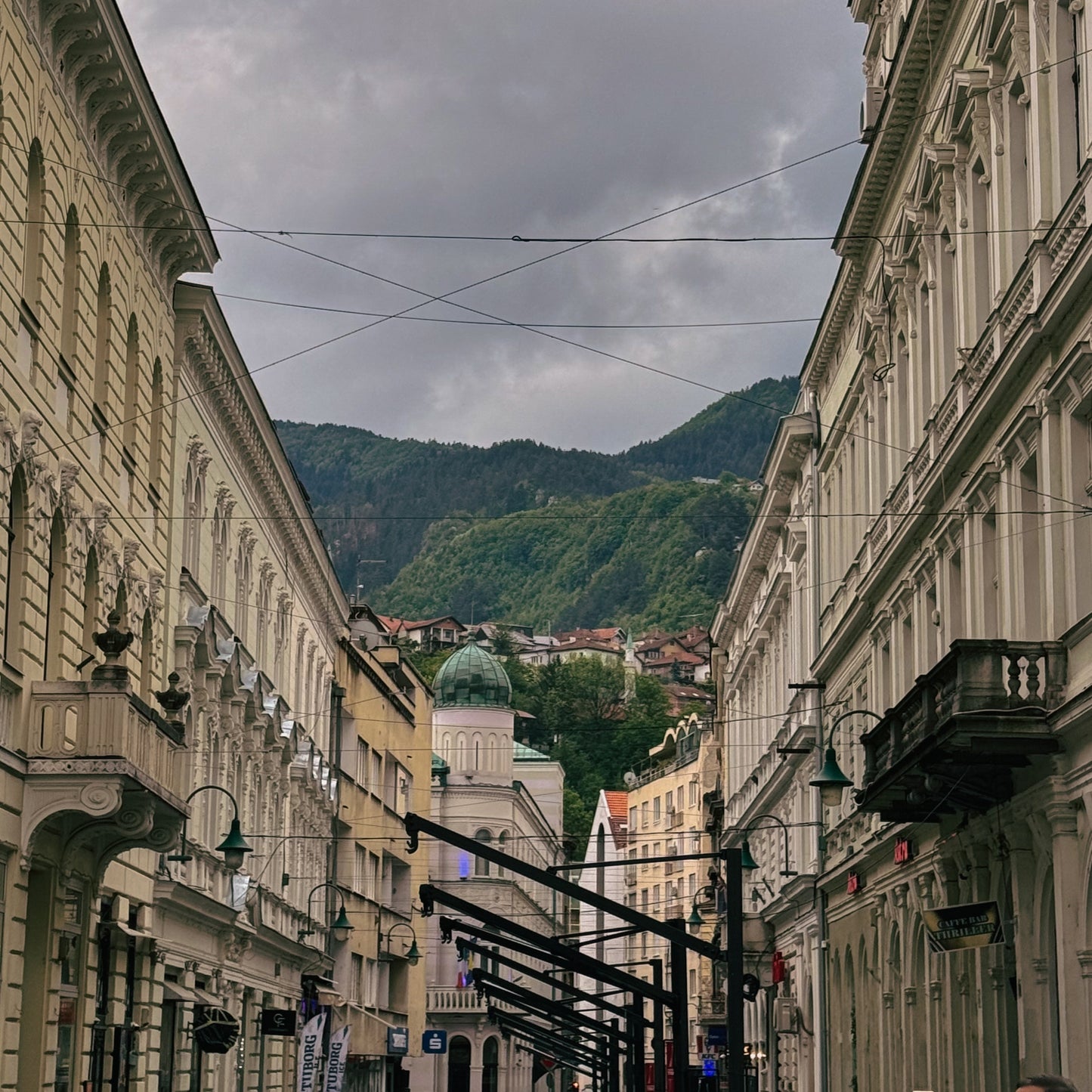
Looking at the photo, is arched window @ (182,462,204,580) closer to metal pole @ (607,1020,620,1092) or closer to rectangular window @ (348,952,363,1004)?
metal pole @ (607,1020,620,1092)

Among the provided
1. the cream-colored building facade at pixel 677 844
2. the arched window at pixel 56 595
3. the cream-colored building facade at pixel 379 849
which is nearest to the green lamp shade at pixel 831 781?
the arched window at pixel 56 595

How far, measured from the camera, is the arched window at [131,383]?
97.9 ft

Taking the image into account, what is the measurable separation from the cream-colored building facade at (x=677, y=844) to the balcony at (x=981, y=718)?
55568 mm

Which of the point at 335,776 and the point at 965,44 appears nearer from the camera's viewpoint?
the point at 965,44

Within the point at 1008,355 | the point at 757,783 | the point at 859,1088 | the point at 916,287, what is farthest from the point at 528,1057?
the point at 1008,355

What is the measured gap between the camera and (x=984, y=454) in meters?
26.3

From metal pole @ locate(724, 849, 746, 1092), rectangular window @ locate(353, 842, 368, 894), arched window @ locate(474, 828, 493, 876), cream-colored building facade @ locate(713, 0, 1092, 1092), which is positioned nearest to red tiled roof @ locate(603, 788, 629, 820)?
arched window @ locate(474, 828, 493, 876)

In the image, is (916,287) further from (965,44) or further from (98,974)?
(98,974)

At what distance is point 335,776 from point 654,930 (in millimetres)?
40525

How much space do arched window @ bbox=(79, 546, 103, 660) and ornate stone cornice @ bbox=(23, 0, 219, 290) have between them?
201 inches

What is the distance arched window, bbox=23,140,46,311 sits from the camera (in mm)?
23594

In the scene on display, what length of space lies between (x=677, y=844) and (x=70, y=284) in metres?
92.6

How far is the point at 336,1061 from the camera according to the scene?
2053 inches

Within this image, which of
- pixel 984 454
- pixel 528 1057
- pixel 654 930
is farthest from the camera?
pixel 528 1057
